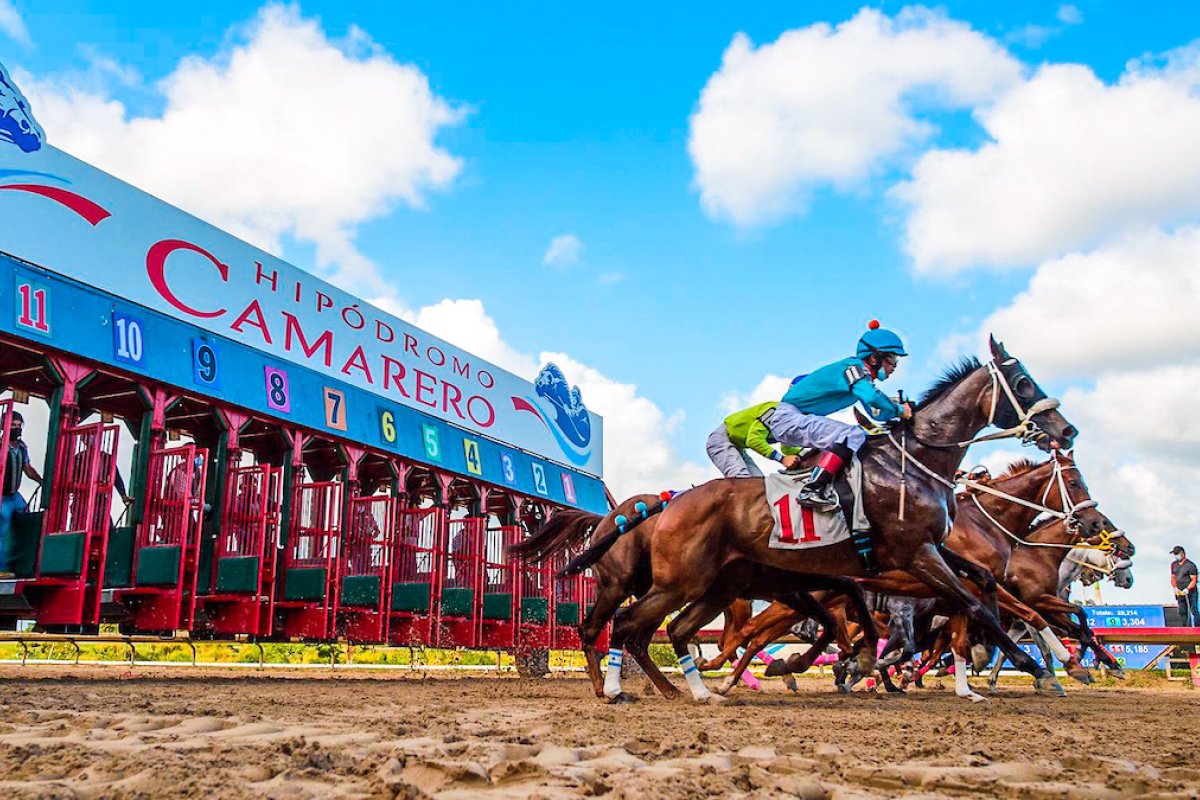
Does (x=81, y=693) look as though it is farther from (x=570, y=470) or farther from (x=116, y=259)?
(x=570, y=470)

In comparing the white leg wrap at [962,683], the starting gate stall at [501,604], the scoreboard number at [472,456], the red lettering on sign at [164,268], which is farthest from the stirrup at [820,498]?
the scoreboard number at [472,456]

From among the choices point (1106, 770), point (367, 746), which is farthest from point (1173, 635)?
point (367, 746)

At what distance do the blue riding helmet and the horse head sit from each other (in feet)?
2.39

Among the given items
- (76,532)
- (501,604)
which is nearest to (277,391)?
(76,532)

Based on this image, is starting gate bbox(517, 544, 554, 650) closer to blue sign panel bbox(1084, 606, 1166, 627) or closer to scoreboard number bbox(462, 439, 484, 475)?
scoreboard number bbox(462, 439, 484, 475)

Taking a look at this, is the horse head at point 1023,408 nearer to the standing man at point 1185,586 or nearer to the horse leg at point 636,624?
the horse leg at point 636,624

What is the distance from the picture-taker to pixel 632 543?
859cm

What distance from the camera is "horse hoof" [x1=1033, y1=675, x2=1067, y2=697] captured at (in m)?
10.1

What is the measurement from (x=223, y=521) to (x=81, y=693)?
3.99 meters

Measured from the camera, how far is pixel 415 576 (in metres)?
12.4

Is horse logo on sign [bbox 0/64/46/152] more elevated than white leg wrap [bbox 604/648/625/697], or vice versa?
horse logo on sign [bbox 0/64/46/152]

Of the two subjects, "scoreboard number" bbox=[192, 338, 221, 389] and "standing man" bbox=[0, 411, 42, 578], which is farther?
"scoreboard number" bbox=[192, 338, 221, 389]

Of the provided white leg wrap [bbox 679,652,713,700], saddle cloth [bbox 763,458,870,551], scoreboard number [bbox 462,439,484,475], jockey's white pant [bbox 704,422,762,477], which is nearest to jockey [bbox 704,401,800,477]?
jockey's white pant [bbox 704,422,762,477]

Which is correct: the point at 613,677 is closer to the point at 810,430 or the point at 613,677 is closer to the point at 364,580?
the point at 810,430
